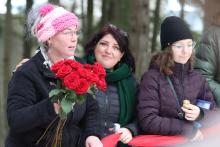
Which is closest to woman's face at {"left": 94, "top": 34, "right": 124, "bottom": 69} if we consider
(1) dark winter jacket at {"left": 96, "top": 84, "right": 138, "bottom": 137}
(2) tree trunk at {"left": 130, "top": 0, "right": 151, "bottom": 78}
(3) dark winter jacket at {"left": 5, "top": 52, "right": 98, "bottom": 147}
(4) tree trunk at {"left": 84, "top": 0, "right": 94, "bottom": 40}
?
(1) dark winter jacket at {"left": 96, "top": 84, "right": 138, "bottom": 137}

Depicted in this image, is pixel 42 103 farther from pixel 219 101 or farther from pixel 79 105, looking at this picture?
pixel 219 101

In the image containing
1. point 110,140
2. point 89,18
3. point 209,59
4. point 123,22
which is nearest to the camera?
point 110,140

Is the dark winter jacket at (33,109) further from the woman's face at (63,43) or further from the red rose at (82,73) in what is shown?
the red rose at (82,73)

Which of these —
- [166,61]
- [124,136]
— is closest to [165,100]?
[166,61]

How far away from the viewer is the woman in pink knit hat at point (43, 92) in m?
3.33

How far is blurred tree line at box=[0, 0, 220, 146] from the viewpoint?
278 inches

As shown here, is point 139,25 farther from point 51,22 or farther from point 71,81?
point 71,81

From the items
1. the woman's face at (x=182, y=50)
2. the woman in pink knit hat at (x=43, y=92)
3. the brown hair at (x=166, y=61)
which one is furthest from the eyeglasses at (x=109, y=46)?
the woman in pink knit hat at (x=43, y=92)

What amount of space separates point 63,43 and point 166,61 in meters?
0.93

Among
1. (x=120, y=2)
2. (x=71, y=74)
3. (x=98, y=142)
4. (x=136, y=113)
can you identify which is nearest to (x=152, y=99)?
(x=136, y=113)

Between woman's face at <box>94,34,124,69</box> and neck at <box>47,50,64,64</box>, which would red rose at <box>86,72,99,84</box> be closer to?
neck at <box>47,50,64,64</box>

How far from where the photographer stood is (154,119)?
3936mm

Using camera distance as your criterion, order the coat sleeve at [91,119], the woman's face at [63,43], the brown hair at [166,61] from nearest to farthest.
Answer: the woman's face at [63,43] → the coat sleeve at [91,119] → the brown hair at [166,61]

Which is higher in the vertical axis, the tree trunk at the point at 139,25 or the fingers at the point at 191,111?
the tree trunk at the point at 139,25
